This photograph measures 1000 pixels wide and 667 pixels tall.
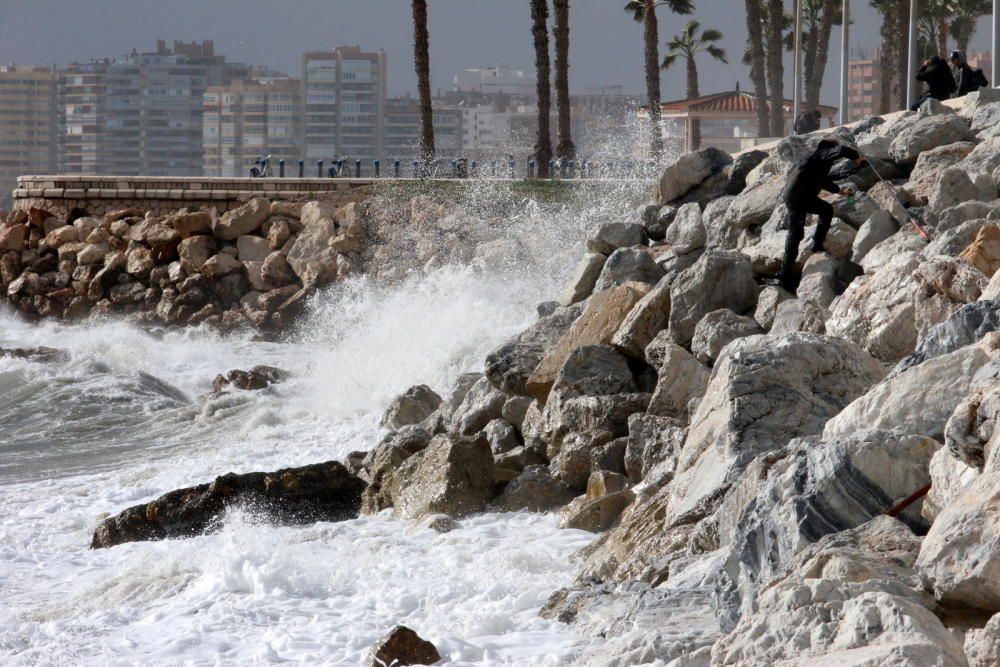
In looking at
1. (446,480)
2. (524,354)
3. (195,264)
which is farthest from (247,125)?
(446,480)

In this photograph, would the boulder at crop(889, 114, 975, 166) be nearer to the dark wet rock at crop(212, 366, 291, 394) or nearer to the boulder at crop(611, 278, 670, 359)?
the boulder at crop(611, 278, 670, 359)

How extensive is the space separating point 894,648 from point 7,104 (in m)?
138

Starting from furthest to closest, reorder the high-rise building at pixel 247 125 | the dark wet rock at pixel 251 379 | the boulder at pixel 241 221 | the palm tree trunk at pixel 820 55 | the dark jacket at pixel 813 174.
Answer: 1. the high-rise building at pixel 247 125
2. the palm tree trunk at pixel 820 55
3. the boulder at pixel 241 221
4. the dark wet rock at pixel 251 379
5. the dark jacket at pixel 813 174

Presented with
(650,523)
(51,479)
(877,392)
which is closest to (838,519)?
(877,392)

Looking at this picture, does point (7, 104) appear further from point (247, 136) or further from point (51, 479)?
point (51, 479)

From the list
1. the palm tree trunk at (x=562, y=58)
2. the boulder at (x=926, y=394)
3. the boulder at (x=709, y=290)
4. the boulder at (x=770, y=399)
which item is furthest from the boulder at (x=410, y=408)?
the palm tree trunk at (x=562, y=58)

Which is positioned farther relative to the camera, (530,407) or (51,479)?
(51,479)

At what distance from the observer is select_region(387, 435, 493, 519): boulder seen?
8781 mm

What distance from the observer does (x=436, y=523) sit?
333 inches

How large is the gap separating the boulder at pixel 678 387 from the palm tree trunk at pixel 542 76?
1840 centimetres

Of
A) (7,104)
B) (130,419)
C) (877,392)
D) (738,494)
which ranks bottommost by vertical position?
(130,419)

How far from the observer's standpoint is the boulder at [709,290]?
31.4ft

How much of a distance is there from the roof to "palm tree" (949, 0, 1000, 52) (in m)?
6.50

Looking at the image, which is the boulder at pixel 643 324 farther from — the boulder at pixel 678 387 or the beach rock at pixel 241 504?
the beach rock at pixel 241 504
